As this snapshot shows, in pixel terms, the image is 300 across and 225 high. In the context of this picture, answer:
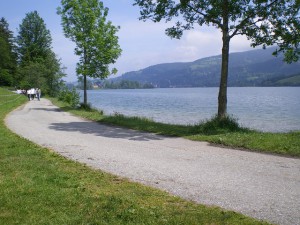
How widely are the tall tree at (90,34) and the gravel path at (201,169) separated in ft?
59.7

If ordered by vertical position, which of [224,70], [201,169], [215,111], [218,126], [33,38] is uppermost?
[33,38]

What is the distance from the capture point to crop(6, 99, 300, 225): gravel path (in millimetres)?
6324

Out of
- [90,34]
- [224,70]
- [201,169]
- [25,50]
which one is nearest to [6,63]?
[25,50]

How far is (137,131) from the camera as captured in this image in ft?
55.7

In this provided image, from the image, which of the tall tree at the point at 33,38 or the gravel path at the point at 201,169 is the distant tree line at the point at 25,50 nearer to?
the tall tree at the point at 33,38

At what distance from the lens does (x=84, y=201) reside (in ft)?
20.6

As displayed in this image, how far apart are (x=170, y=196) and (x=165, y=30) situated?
45.3ft

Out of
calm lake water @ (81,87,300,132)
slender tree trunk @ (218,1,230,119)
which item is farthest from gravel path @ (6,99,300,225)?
calm lake water @ (81,87,300,132)

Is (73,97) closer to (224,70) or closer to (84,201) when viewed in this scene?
(224,70)

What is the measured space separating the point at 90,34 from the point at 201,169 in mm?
24809

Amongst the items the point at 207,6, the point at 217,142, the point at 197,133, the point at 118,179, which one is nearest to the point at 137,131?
the point at 197,133

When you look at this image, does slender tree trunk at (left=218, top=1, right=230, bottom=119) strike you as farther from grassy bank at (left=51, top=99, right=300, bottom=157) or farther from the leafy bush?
grassy bank at (left=51, top=99, right=300, bottom=157)

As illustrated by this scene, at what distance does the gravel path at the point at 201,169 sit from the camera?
6.32 meters

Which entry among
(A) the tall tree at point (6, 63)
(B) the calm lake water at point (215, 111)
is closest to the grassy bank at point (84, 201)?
(B) the calm lake water at point (215, 111)
